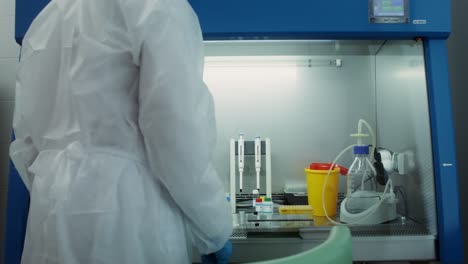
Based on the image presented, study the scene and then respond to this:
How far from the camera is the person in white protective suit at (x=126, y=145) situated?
2.36 ft

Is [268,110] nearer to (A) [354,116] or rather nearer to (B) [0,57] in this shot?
(A) [354,116]

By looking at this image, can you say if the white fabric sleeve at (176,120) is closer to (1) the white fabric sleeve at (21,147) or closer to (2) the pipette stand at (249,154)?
(1) the white fabric sleeve at (21,147)

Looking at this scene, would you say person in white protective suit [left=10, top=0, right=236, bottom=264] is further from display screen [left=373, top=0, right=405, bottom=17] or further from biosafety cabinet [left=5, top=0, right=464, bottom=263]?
display screen [left=373, top=0, right=405, bottom=17]

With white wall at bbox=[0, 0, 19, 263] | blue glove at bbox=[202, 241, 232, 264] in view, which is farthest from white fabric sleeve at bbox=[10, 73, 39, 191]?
white wall at bbox=[0, 0, 19, 263]

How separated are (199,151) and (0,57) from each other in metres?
1.51

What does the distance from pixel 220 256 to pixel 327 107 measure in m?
0.97

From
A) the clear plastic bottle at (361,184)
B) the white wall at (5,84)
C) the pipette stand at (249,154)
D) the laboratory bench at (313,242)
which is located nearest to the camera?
the laboratory bench at (313,242)

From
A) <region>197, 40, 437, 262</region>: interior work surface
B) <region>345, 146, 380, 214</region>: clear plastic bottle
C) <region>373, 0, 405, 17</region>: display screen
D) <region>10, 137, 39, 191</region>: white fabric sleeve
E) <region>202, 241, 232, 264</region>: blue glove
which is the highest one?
<region>373, 0, 405, 17</region>: display screen

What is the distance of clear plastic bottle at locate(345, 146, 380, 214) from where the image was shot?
121 centimetres

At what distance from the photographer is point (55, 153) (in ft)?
2.65

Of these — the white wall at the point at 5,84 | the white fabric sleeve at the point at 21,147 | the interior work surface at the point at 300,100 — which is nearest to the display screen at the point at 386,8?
the interior work surface at the point at 300,100

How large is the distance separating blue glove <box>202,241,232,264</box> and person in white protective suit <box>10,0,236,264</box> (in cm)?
10

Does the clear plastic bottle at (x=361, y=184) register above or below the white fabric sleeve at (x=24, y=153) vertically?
below

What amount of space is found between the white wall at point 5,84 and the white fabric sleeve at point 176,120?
1.29 meters
